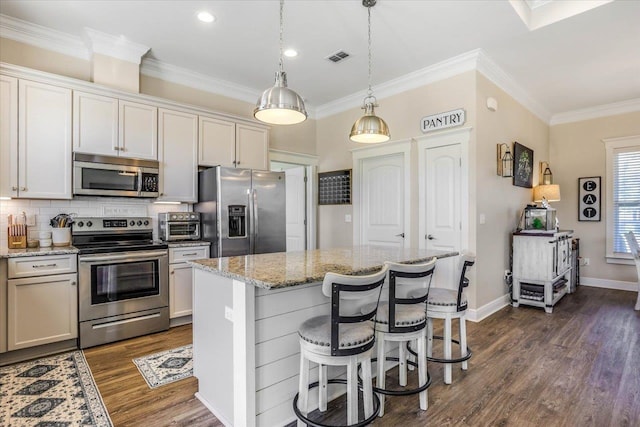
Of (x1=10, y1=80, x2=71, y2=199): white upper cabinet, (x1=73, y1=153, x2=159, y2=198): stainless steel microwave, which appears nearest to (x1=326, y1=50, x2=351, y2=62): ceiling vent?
Result: (x1=73, y1=153, x2=159, y2=198): stainless steel microwave

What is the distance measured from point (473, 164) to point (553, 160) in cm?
351

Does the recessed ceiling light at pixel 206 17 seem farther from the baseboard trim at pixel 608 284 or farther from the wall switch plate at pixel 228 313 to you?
the baseboard trim at pixel 608 284

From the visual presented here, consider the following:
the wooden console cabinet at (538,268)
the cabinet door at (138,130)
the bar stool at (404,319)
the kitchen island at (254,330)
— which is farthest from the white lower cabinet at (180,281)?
the wooden console cabinet at (538,268)

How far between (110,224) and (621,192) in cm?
756

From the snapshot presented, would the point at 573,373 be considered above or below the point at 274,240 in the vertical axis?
below

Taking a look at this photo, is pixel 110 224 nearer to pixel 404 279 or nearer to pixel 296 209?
pixel 296 209

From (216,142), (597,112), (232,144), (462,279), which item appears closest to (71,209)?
(216,142)

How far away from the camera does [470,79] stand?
3893mm

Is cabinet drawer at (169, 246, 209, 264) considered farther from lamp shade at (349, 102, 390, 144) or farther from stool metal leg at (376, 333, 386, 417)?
stool metal leg at (376, 333, 386, 417)

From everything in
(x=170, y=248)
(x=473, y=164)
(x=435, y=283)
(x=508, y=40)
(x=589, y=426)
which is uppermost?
(x=508, y=40)

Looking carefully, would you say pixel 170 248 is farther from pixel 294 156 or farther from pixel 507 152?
pixel 507 152

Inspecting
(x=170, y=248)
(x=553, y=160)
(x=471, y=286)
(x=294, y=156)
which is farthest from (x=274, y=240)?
(x=553, y=160)

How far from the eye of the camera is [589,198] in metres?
5.86

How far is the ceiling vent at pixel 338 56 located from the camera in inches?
151
